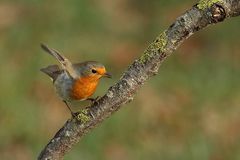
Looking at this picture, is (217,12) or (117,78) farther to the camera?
(117,78)

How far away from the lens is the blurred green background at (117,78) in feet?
26.6

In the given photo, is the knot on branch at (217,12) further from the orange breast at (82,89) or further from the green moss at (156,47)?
the orange breast at (82,89)

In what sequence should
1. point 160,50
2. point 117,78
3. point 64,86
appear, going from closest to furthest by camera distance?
1. point 160,50
2. point 64,86
3. point 117,78

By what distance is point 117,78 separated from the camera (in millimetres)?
8805

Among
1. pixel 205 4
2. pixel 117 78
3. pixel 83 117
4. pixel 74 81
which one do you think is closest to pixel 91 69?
pixel 74 81

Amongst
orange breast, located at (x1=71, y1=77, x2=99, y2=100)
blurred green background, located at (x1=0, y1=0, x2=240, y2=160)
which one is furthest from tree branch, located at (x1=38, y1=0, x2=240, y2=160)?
blurred green background, located at (x1=0, y1=0, x2=240, y2=160)

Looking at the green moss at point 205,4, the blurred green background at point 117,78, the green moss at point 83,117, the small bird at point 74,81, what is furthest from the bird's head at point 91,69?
the blurred green background at point 117,78

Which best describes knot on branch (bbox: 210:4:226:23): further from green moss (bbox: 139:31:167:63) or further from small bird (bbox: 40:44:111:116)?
small bird (bbox: 40:44:111:116)

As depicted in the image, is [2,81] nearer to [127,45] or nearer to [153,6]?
[127,45]

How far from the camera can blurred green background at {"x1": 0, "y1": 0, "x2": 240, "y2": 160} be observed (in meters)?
8.11

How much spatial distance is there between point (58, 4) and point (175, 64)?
202cm

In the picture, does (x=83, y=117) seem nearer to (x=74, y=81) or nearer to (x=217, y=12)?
(x=217, y=12)

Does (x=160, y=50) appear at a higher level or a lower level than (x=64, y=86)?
lower

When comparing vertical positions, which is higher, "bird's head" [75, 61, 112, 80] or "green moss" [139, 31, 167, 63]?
"bird's head" [75, 61, 112, 80]
